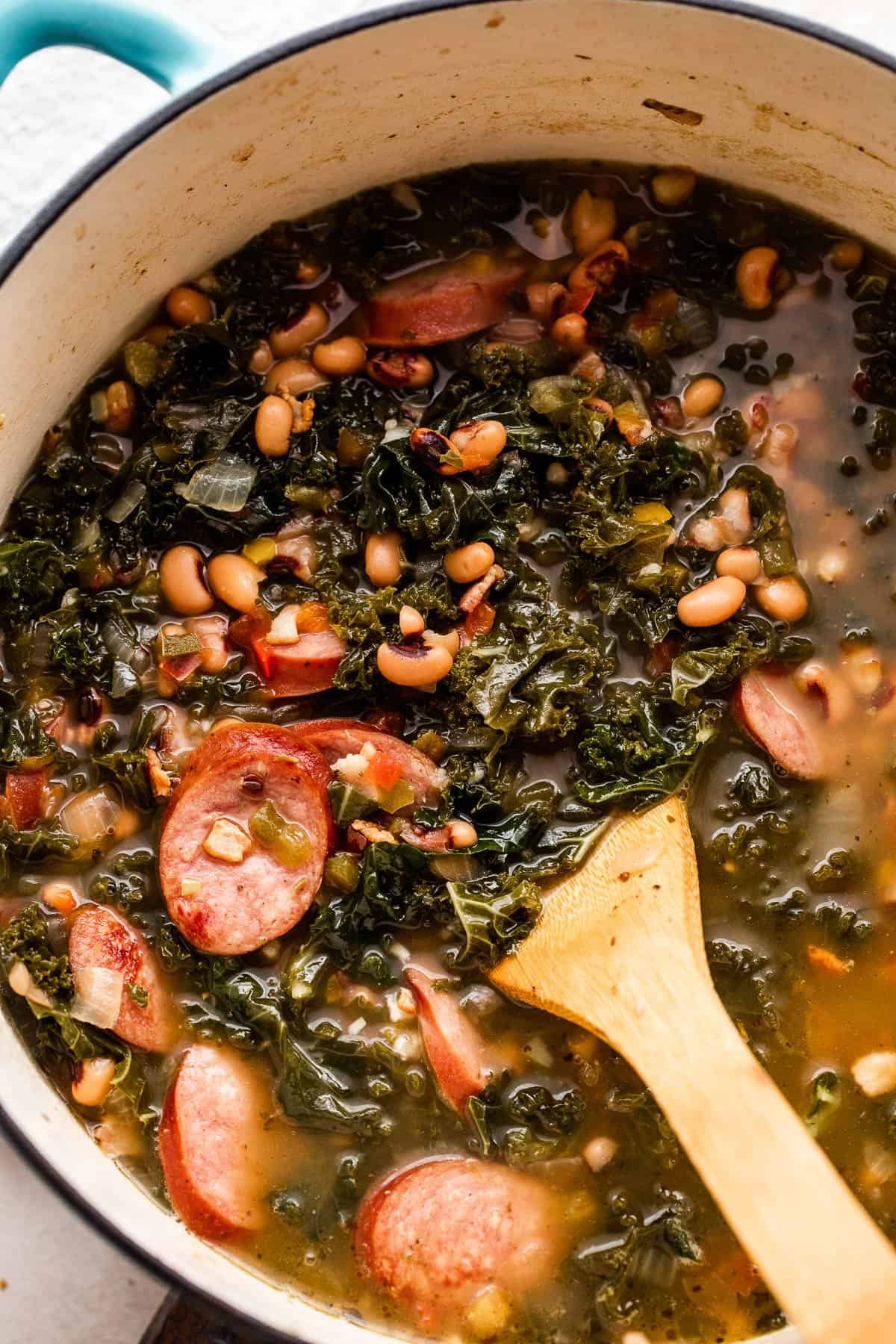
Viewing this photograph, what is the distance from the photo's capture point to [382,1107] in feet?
11.1

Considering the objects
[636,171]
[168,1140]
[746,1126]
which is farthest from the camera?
[636,171]

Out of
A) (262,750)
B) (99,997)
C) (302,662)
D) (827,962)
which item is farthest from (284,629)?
(827,962)

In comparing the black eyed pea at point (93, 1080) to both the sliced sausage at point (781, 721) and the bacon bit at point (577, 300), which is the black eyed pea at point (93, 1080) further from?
the bacon bit at point (577, 300)

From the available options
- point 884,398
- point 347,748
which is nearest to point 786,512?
point 884,398

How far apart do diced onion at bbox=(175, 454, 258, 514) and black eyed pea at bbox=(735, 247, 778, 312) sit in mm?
1401

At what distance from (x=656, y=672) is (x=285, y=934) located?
119 cm

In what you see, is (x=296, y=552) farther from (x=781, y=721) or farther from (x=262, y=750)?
(x=781, y=721)

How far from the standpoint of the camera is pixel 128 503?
3447 mm

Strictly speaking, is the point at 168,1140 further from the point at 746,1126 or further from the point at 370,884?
the point at 746,1126

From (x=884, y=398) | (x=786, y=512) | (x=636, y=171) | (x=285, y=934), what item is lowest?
(x=285, y=934)

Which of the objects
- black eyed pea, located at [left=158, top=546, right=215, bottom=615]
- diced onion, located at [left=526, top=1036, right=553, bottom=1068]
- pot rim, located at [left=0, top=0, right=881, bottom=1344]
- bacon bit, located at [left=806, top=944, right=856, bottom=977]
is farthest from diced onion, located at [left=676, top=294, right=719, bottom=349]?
diced onion, located at [left=526, top=1036, right=553, bottom=1068]

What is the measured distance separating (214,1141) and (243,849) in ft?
2.43

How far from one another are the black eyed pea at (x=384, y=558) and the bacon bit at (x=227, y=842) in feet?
2.41

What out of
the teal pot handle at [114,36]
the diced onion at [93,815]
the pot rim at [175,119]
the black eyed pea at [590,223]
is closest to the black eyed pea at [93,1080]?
the pot rim at [175,119]
